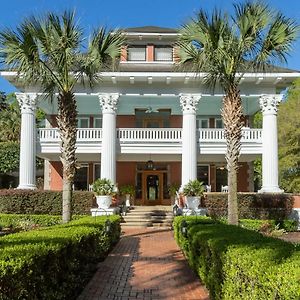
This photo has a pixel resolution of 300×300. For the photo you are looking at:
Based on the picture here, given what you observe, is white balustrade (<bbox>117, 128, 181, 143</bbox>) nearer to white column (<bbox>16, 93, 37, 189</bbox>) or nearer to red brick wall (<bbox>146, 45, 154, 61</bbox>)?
red brick wall (<bbox>146, 45, 154, 61</bbox>)

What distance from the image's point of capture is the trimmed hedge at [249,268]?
12.5 feet

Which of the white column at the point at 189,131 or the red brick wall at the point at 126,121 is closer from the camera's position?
the white column at the point at 189,131

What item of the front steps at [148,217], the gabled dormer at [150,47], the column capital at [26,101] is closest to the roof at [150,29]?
the gabled dormer at [150,47]

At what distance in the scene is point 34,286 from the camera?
4898 millimetres

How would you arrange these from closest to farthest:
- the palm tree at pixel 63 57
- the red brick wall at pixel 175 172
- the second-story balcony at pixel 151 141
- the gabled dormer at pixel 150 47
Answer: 1. the palm tree at pixel 63 57
2. the second-story balcony at pixel 151 141
3. the gabled dormer at pixel 150 47
4. the red brick wall at pixel 175 172

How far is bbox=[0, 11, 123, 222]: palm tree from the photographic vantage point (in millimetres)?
13500

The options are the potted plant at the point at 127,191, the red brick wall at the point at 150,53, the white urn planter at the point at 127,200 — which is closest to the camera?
the red brick wall at the point at 150,53

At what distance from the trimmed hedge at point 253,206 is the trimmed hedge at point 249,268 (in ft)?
45.4

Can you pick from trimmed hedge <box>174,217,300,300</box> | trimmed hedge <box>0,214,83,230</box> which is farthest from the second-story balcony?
trimmed hedge <box>174,217,300,300</box>

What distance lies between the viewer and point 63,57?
1407 centimetres

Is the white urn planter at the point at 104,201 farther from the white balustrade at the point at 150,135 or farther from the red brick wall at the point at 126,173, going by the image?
the red brick wall at the point at 126,173

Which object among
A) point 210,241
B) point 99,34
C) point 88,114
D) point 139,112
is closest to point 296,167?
point 139,112

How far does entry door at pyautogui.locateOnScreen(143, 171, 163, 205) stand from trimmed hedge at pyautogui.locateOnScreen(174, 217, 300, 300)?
20.4 metres

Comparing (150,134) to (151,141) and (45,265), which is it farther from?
(45,265)
